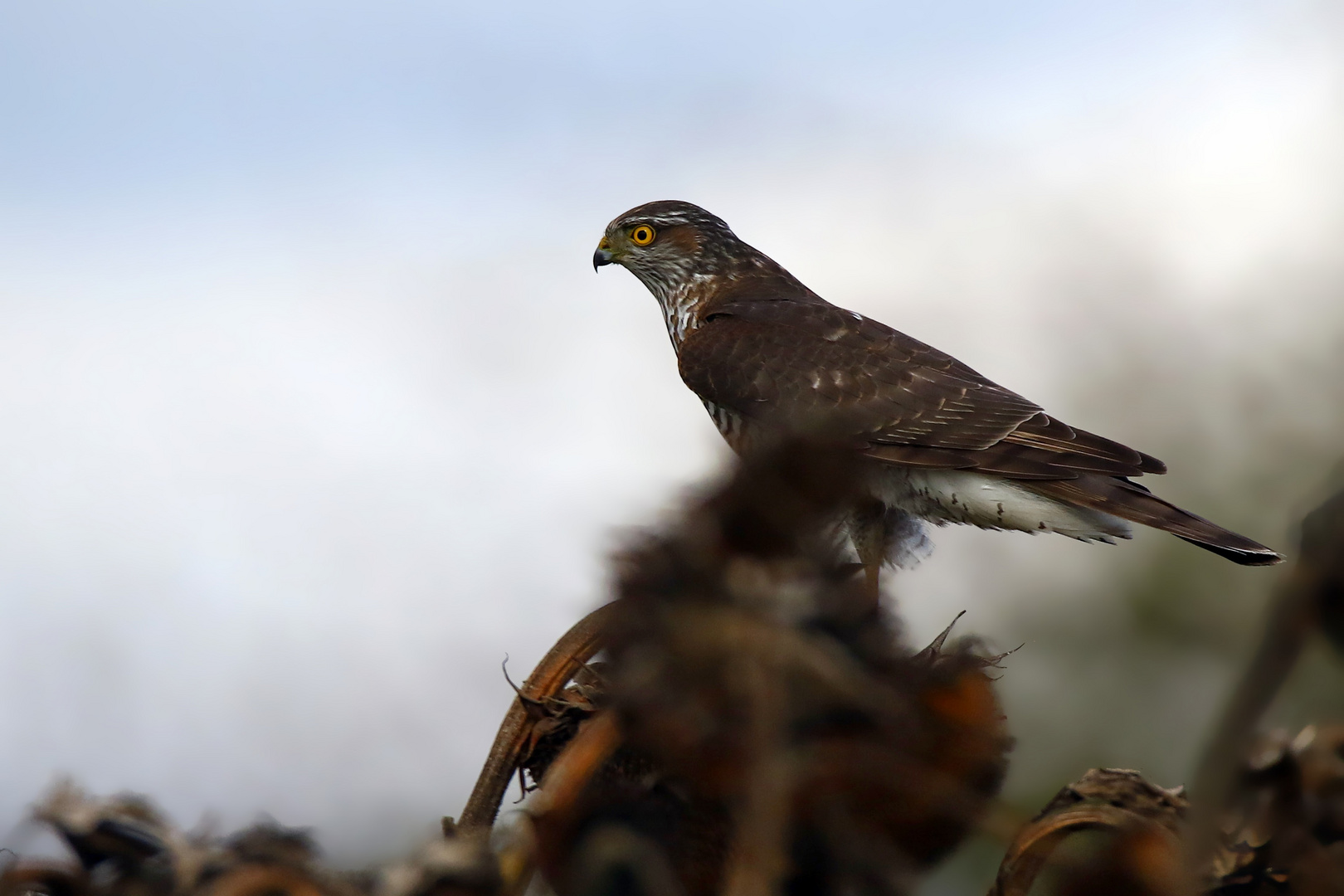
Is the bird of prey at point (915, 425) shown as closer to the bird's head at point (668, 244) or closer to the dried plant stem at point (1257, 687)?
the bird's head at point (668, 244)

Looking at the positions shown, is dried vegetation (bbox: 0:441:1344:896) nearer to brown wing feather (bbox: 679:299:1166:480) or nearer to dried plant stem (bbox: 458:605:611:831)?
dried plant stem (bbox: 458:605:611:831)

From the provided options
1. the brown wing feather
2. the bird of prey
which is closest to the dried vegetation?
the bird of prey

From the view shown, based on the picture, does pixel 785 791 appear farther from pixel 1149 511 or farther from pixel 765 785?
pixel 1149 511

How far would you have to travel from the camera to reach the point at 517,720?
1.83 metres

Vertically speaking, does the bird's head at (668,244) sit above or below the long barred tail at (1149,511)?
above

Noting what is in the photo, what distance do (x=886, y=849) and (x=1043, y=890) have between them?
0.97 ft

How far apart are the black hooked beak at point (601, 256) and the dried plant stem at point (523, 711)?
4497 mm

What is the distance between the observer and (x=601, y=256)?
6.21 metres

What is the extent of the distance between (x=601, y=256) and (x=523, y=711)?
4.60 m

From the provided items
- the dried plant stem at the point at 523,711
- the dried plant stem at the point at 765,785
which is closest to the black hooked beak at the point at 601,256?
the dried plant stem at the point at 523,711

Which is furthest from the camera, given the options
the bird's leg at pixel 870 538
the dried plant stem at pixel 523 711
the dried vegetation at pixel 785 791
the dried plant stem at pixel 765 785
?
the dried plant stem at pixel 523 711

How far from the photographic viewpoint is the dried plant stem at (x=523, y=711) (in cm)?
172

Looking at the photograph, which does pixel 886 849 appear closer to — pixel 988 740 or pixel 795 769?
pixel 795 769

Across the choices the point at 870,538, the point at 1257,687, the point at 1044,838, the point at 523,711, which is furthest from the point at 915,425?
the point at 1257,687
